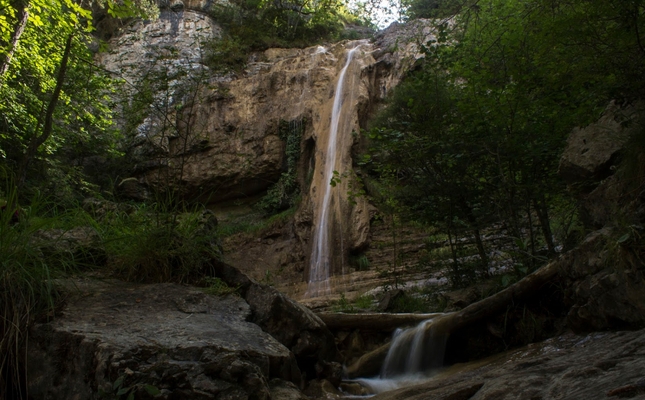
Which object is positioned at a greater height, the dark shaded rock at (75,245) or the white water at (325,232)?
the white water at (325,232)

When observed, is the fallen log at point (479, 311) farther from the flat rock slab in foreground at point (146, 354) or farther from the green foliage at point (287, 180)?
the green foliage at point (287, 180)

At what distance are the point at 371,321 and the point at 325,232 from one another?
28.9ft

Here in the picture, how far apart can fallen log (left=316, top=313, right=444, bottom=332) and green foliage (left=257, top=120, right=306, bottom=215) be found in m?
12.0

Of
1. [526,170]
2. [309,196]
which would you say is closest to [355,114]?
[309,196]

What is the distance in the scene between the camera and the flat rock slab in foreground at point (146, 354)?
2.67m

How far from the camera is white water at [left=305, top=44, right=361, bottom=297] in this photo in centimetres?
1333

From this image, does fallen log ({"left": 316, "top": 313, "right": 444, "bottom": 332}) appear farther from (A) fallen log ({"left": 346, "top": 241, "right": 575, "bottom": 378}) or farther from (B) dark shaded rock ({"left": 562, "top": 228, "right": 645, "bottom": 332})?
(B) dark shaded rock ({"left": 562, "top": 228, "right": 645, "bottom": 332})

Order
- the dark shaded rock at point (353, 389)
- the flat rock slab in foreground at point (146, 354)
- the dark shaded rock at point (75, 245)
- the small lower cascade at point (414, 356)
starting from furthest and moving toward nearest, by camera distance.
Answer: the small lower cascade at point (414, 356), the dark shaded rock at point (353, 389), the dark shaded rock at point (75, 245), the flat rock slab in foreground at point (146, 354)

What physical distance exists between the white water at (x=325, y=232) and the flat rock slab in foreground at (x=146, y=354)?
8.72m

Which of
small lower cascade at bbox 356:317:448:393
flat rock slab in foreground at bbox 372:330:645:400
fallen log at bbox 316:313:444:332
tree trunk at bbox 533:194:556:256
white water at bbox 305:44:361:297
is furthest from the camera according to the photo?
white water at bbox 305:44:361:297

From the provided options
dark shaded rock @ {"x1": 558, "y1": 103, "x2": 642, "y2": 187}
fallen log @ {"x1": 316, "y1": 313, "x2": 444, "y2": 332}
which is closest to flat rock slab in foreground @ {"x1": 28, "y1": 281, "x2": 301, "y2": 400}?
fallen log @ {"x1": 316, "y1": 313, "x2": 444, "y2": 332}

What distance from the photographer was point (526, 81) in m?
5.77

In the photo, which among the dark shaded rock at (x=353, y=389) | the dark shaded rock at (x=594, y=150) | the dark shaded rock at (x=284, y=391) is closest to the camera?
the dark shaded rock at (x=284, y=391)

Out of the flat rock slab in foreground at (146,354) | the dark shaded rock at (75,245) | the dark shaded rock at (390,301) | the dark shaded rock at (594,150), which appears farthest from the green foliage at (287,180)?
the flat rock slab in foreground at (146,354)
